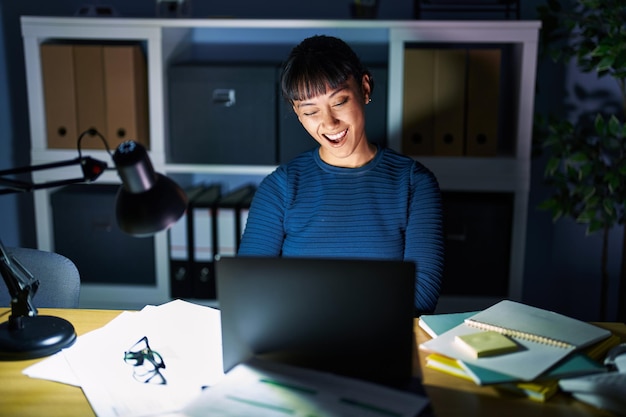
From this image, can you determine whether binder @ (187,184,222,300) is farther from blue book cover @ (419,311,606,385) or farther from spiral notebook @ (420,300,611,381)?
blue book cover @ (419,311,606,385)

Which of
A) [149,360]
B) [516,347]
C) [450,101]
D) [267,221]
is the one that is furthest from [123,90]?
[516,347]

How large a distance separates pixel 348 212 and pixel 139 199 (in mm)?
706

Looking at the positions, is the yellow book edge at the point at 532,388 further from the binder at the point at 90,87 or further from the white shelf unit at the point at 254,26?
the binder at the point at 90,87

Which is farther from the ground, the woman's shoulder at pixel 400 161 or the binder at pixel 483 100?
the binder at pixel 483 100

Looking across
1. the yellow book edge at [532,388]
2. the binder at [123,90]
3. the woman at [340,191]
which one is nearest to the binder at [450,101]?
the woman at [340,191]

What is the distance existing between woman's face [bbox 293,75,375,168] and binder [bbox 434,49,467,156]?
2.15 ft

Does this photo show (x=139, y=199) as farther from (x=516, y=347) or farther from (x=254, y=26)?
(x=254, y=26)

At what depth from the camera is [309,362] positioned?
1.06 metres

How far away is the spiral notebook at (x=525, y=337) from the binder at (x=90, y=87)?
1.62 m

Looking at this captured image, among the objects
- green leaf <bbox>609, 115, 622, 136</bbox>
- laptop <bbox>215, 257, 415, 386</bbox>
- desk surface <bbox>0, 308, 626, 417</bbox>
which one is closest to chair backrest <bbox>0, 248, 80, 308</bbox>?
desk surface <bbox>0, 308, 626, 417</bbox>

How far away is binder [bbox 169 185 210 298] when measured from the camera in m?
2.51

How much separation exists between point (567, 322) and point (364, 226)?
0.55m

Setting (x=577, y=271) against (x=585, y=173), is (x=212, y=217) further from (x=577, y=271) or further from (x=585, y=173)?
(x=577, y=271)

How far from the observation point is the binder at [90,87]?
242 centimetres
